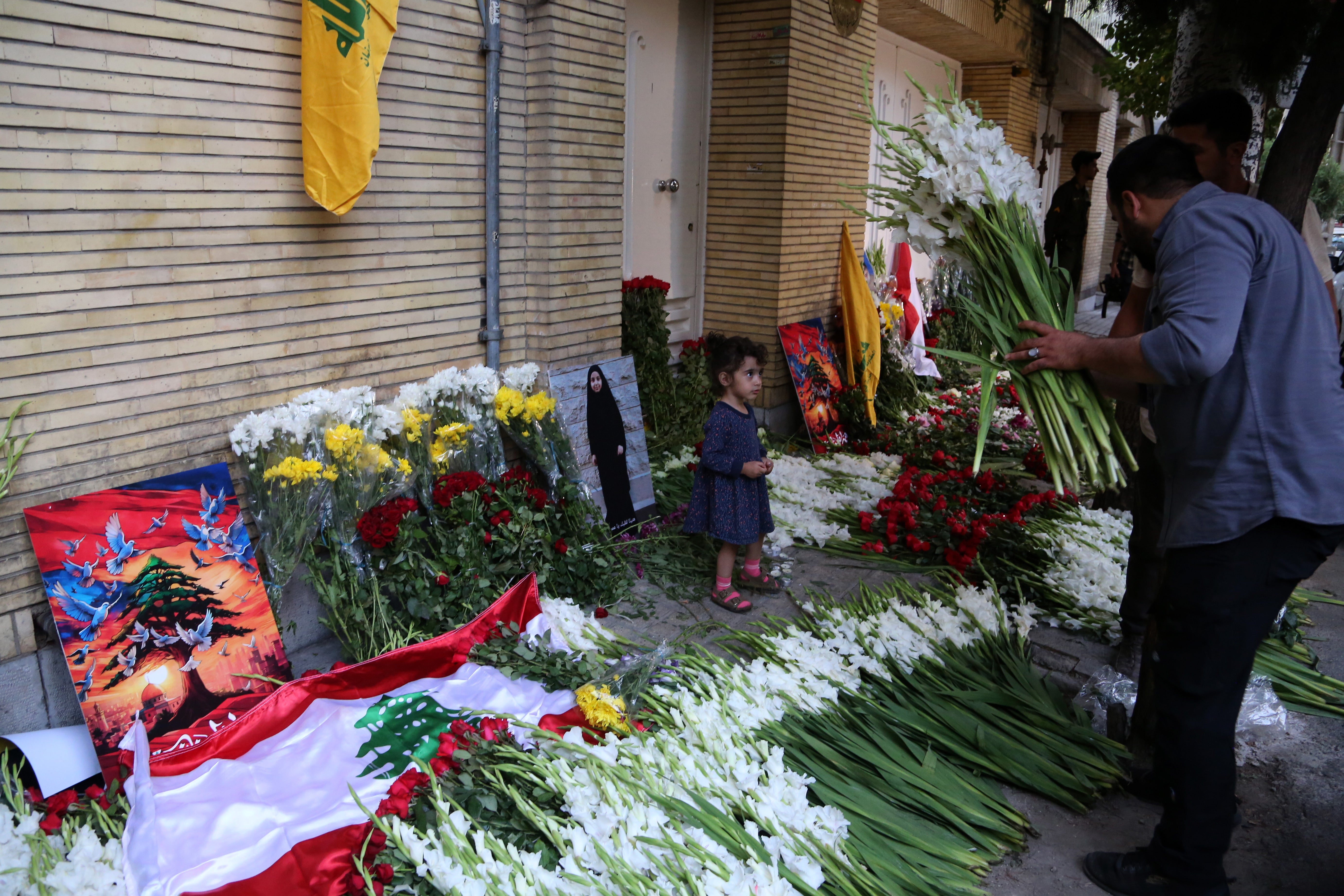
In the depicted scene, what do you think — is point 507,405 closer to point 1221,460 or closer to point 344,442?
point 344,442

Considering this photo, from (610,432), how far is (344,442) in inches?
70.6

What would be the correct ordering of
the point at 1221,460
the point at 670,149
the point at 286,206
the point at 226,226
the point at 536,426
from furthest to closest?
the point at 670,149 < the point at 536,426 < the point at 286,206 < the point at 226,226 < the point at 1221,460

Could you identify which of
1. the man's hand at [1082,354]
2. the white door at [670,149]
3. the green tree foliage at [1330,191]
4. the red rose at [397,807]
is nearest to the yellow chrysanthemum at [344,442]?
the red rose at [397,807]

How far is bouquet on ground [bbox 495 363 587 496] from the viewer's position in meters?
4.52

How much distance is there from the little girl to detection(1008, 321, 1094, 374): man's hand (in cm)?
157

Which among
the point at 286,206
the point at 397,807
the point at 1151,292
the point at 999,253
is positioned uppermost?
the point at 286,206

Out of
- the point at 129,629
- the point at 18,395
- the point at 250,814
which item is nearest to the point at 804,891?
the point at 250,814

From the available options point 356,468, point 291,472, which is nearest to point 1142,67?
point 356,468

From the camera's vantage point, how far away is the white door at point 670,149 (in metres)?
6.60

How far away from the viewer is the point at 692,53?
23.5 feet

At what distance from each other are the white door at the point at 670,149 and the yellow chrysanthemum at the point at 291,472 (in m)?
3.59

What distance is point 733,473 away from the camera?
4.30m

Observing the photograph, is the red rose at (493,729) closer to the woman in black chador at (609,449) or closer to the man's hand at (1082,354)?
the man's hand at (1082,354)

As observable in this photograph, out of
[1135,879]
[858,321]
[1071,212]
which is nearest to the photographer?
[1135,879]
